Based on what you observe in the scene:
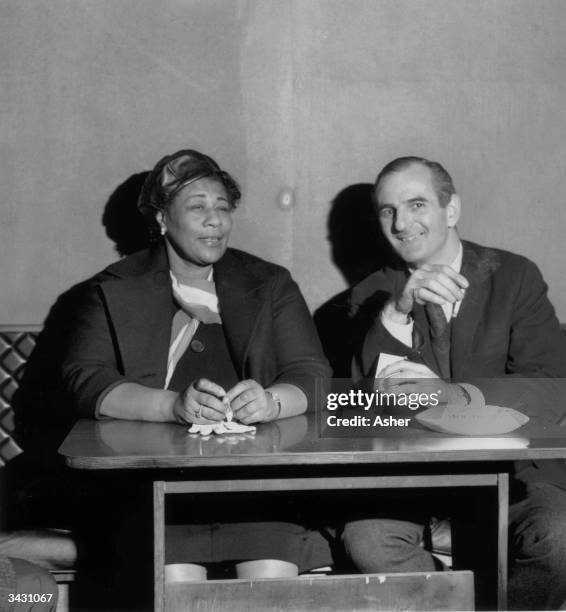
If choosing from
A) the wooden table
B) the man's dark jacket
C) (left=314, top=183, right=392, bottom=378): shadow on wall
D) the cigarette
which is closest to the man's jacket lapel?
the man's dark jacket

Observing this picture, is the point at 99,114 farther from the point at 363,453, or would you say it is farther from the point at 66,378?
the point at 363,453

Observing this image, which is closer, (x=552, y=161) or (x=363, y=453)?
(x=363, y=453)

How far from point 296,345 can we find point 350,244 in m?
0.95

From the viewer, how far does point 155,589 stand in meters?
2.37

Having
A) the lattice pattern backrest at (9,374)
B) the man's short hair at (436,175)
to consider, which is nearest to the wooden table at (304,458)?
the man's short hair at (436,175)

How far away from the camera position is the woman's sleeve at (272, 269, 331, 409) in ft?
9.64

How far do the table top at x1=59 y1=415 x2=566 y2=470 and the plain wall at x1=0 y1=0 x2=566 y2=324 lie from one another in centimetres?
152

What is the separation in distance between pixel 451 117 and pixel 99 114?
140 centimetres

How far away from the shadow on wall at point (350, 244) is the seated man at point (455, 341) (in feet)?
1.81

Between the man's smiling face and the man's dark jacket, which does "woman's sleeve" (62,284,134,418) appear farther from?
the man's smiling face

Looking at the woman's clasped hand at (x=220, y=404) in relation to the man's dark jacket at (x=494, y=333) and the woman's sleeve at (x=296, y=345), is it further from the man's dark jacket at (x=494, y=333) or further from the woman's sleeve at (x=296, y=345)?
the man's dark jacket at (x=494, y=333)

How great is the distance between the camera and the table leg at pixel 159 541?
233 cm

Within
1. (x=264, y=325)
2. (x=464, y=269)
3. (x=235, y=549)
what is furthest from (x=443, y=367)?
(x=235, y=549)

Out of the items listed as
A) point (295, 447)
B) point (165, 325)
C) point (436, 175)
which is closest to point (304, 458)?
point (295, 447)
